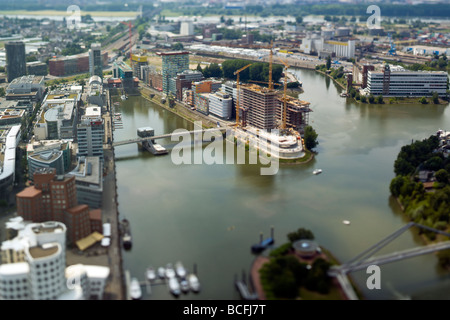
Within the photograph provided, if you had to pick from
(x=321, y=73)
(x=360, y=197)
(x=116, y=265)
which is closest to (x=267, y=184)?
(x=360, y=197)

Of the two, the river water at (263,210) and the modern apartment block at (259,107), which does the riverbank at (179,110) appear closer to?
the modern apartment block at (259,107)

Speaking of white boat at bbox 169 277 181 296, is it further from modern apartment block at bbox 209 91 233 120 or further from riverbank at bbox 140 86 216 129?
modern apartment block at bbox 209 91 233 120

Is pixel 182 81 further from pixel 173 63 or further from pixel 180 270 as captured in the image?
pixel 180 270

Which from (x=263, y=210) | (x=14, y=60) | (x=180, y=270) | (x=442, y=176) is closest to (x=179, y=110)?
A: (x=14, y=60)

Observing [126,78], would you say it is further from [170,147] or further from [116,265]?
[116,265]

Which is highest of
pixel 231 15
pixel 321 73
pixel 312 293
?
pixel 231 15

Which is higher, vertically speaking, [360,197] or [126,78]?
[126,78]

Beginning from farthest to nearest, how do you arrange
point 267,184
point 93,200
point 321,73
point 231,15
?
point 231,15, point 321,73, point 267,184, point 93,200
